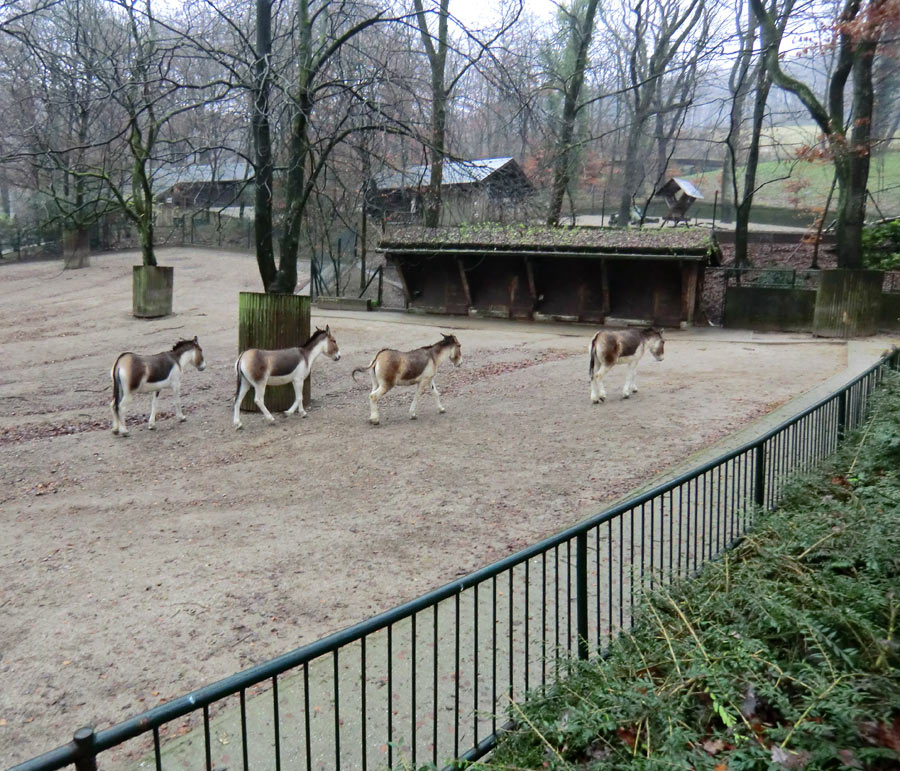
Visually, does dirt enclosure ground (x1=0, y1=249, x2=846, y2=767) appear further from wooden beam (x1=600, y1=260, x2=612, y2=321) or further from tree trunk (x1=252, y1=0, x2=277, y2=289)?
wooden beam (x1=600, y1=260, x2=612, y2=321)

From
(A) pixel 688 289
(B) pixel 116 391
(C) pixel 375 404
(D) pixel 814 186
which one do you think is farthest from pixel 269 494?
(D) pixel 814 186

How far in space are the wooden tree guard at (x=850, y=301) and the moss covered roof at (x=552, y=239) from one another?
317 centimetres

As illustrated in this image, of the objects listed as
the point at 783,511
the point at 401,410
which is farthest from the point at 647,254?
the point at 783,511

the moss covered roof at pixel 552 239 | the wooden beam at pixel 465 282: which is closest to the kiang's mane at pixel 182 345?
the moss covered roof at pixel 552 239

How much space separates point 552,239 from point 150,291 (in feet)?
39.8

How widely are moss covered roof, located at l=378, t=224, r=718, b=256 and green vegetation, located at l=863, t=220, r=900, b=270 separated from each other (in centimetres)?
525

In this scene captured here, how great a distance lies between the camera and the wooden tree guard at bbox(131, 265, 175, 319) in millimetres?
24578

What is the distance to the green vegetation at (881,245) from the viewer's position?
80.8 feet

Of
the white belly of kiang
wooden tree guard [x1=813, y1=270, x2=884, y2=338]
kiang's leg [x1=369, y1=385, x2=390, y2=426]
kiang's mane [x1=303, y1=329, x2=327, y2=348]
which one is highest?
wooden tree guard [x1=813, y1=270, x2=884, y2=338]

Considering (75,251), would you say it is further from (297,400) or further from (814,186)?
(814,186)

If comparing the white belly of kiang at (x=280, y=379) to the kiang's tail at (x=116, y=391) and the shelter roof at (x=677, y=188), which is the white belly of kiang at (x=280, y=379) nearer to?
the kiang's tail at (x=116, y=391)

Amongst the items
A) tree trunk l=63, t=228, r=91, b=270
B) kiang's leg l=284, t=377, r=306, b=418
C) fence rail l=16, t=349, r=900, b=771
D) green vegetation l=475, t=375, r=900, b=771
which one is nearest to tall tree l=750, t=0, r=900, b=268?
kiang's leg l=284, t=377, r=306, b=418

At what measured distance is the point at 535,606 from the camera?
6.07m

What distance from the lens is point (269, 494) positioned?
930 centimetres
